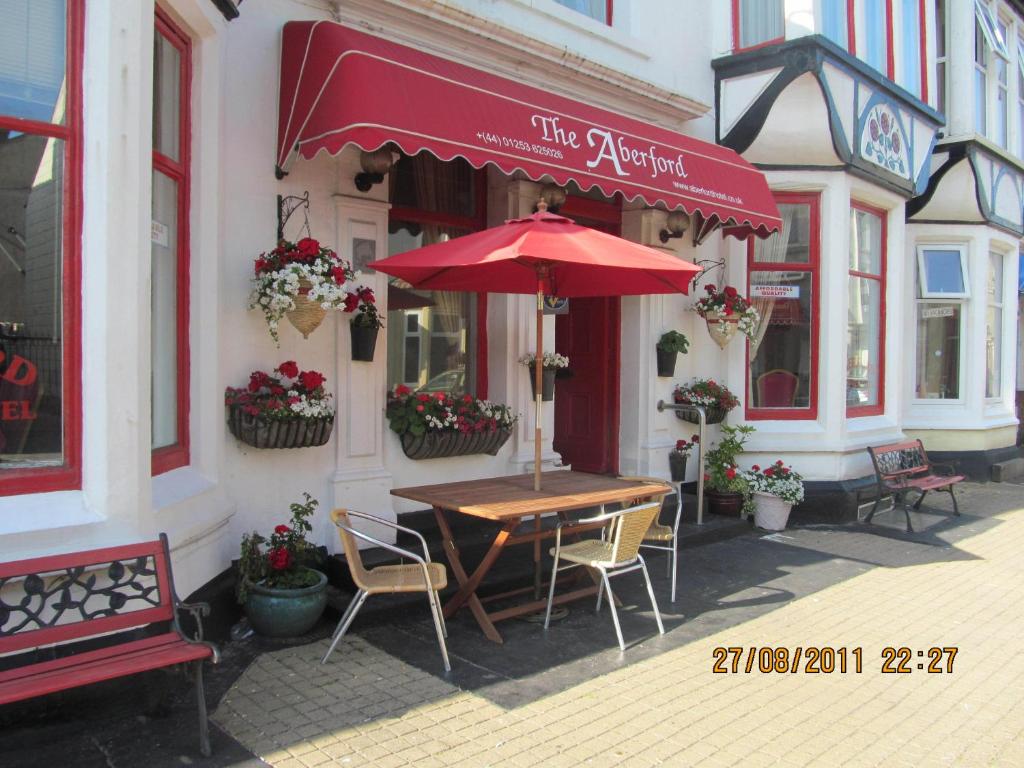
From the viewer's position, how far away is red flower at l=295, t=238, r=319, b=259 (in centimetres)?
486

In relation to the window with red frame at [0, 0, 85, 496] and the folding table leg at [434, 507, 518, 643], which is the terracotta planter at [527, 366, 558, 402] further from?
the window with red frame at [0, 0, 85, 496]

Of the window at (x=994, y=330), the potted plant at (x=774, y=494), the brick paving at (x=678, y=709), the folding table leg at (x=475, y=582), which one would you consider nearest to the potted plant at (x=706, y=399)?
the potted plant at (x=774, y=494)

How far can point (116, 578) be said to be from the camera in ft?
11.5

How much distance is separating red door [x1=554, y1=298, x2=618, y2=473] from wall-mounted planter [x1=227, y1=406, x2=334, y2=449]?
327 centimetres

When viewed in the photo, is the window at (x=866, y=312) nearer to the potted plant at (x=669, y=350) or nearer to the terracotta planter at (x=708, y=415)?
the terracotta planter at (x=708, y=415)

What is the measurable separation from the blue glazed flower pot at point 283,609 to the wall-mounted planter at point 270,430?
836 millimetres

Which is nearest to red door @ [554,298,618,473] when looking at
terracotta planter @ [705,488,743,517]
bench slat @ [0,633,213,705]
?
terracotta planter @ [705,488,743,517]

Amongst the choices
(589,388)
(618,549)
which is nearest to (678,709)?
(618,549)

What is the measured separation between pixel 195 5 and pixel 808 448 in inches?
262

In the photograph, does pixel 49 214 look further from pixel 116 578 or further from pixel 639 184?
pixel 639 184

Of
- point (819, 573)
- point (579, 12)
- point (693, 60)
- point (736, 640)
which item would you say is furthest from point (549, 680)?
point (693, 60)

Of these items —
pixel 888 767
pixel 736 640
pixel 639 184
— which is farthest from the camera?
pixel 639 184

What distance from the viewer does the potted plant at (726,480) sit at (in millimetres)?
7703

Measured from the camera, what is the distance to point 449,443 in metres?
5.88
